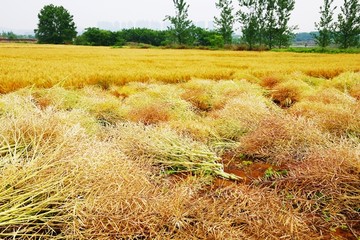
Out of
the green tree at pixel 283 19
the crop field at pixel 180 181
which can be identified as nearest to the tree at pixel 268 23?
the green tree at pixel 283 19

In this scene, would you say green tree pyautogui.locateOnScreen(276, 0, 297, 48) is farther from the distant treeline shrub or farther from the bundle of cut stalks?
the bundle of cut stalks

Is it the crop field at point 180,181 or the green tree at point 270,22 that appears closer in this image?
the crop field at point 180,181

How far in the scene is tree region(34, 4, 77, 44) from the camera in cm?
7256

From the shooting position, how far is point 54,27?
7369 cm

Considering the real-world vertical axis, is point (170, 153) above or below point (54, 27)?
below

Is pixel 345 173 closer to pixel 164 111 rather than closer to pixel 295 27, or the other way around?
pixel 164 111

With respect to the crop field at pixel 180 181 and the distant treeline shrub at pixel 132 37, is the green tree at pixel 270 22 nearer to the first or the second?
the distant treeline shrub at pixel 132 37

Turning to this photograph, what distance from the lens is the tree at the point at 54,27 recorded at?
7256 cm

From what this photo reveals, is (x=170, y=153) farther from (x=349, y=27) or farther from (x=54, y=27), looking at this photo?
(x=54, y=27)

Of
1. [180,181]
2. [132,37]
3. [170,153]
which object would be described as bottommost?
[180,181]

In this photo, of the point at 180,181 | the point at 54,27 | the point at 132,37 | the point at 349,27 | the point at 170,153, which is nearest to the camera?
the point at 180,181

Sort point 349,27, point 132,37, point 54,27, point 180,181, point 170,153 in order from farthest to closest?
1. point 132,37
2. point 54,27
3. point 349,27
4. point 170,153
5. point 180,181

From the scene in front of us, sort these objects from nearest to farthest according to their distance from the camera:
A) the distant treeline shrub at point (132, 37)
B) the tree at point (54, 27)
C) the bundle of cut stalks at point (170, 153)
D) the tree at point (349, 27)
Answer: the bundle of cut stalks at point (170, 153) → the tree at point (349, 27) → the distant treeline shrub at point (132, 37) → the tree at point (54, 27)

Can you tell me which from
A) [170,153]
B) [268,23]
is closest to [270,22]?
[268,23]
